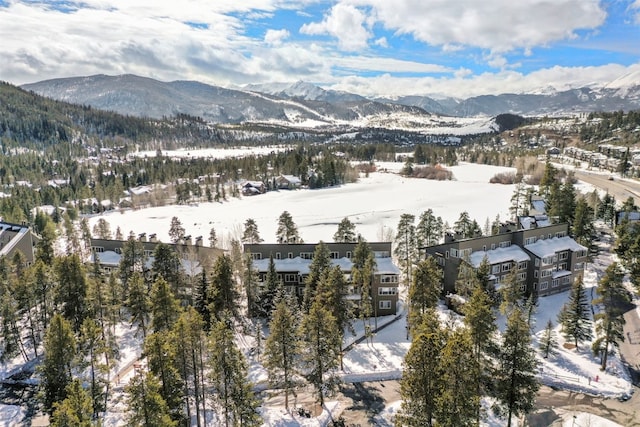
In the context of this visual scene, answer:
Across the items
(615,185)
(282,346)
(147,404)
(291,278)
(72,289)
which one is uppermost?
(147,404)

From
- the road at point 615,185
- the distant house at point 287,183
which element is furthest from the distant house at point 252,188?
the road at point 615,185

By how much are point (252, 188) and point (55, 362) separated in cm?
11474

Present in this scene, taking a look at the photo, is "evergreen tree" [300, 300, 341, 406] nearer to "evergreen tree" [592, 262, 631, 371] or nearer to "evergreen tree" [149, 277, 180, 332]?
"evergreen tree" [149, 277, 180, 332]

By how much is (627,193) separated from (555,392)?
367 ft

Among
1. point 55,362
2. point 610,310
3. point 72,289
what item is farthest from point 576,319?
point 72,289

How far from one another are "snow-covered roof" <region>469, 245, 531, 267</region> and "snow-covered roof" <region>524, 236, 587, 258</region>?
1379mm

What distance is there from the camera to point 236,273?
180ft

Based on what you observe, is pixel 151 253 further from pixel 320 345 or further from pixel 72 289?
pixel 320 345

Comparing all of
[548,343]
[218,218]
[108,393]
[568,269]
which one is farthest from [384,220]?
[108,393]

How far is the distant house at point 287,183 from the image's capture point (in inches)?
5950

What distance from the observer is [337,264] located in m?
51.4

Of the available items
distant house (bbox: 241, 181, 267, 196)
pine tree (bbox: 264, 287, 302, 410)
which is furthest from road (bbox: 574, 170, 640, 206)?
pine tree (bbox: 264, 287, 302, 410)

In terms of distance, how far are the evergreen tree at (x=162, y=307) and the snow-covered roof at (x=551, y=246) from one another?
43.7 meters

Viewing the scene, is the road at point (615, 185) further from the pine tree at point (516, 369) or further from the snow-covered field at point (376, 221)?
the pine tree at point (516, 369)
